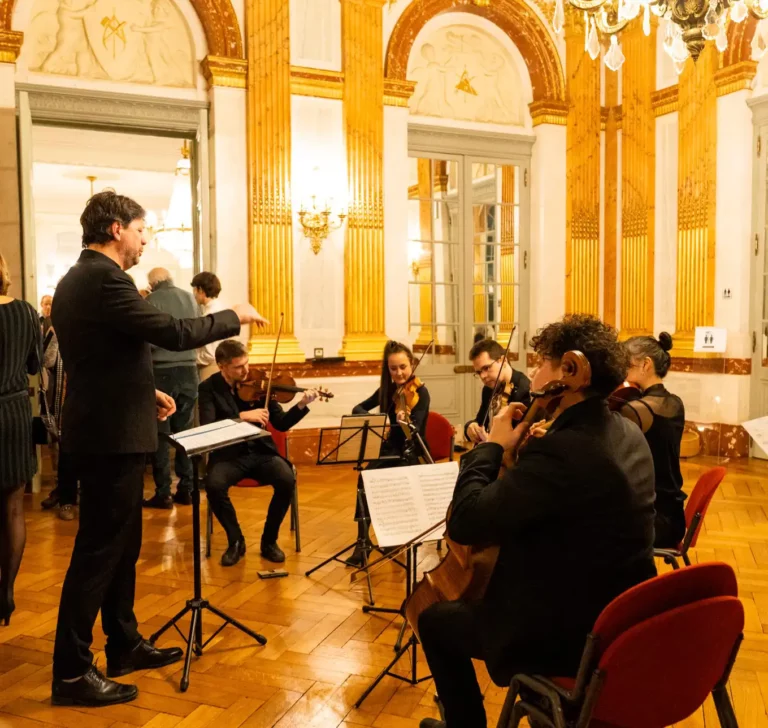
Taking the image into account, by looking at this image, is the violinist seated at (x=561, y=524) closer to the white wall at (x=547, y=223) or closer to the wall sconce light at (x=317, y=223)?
the wall sconce light at (x=317, y=223)

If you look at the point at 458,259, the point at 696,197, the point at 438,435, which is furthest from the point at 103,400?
the point at 696,197

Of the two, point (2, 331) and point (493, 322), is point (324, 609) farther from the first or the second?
point (493, 322)

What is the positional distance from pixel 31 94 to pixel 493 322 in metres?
4.42

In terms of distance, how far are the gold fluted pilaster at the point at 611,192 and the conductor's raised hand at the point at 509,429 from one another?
639 centimetres

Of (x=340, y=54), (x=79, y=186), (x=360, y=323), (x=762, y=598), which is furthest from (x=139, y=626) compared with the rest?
(x=79, y=186)

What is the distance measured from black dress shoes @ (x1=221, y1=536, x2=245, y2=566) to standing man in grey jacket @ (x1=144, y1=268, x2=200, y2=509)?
4.22ft

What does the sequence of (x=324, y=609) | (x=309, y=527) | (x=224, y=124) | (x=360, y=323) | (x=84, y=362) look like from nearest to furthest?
1. (x=84, y=362)
2. (x=324, y=609)
3. (x=309, y=527)
4. (x=224, y=124)
5. (x=360, y=323)

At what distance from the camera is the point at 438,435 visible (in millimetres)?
4320

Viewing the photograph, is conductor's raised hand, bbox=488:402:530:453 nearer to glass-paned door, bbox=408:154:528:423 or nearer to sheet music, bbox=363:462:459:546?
sheet music, bbox=363:462:459:546

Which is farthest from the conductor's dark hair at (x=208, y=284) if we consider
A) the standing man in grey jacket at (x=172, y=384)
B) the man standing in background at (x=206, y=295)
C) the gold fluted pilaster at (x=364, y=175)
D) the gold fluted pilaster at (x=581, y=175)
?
the gold fluted pilaster at (x=581, y=175)

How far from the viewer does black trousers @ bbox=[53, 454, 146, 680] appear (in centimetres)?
251

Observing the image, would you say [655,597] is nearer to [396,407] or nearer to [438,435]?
[396,407]

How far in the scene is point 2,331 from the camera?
3076 millimetres

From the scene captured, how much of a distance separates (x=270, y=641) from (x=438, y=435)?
1.62 meters
